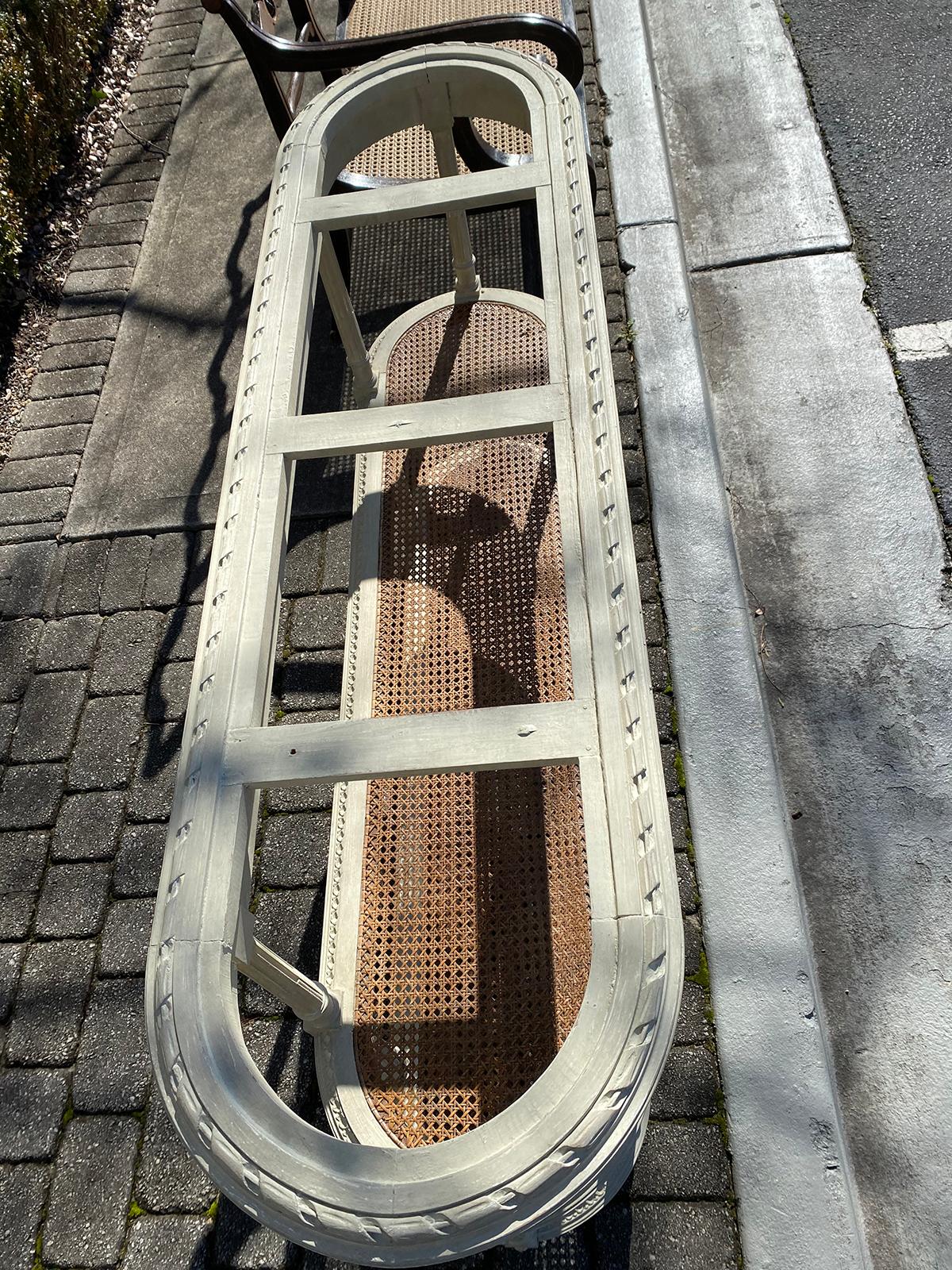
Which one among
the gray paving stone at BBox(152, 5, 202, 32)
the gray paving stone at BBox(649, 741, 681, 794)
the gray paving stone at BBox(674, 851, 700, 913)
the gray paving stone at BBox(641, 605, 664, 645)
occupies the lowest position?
the gray paving stone at BBox(674, 851, 700, 913)

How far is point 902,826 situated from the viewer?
2.45m

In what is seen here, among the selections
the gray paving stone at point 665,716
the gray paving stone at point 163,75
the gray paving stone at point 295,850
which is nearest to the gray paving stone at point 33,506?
the gray paving stone at point 295,850

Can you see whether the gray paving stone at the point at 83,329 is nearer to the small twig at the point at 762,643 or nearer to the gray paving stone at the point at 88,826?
the gray paving stone at the point at 88,826

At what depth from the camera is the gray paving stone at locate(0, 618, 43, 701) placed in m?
3.01

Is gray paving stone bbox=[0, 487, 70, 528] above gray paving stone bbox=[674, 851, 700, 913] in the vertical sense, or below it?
above

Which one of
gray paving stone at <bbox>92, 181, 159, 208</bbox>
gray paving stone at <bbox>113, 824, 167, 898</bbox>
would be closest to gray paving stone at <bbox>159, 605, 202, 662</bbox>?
gray paving stone at <bbox>113, 824, 167, 898</bbox>

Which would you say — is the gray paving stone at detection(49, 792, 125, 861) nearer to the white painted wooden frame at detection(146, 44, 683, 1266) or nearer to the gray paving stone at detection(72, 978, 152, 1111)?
the gray paving stone at detection(72, 978, 152, 1111)

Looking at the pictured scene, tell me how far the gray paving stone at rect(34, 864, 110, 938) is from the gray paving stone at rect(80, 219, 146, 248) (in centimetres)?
310

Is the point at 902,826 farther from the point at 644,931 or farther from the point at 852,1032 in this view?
the point at 644,931

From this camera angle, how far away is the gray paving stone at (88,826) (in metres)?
2.67

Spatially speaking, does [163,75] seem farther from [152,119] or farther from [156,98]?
[152,119]

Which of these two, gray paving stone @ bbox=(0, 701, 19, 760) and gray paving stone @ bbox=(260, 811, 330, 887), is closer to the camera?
gray paving stone @ bbox=(260, 811, 330, 887)

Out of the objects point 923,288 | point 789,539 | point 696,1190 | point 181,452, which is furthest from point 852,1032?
point 181,452

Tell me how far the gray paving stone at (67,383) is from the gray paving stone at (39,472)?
36 cm
